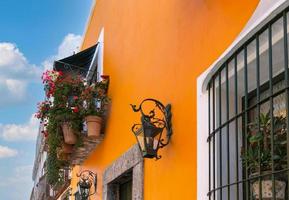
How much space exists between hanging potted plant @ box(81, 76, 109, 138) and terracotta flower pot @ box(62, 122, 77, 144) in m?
0.31

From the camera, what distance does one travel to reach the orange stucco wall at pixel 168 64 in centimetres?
413

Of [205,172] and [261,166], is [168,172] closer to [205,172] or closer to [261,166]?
[205,172]

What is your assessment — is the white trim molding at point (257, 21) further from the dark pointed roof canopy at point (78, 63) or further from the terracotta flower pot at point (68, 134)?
the dark pointed roof canopy at point (78, 63)

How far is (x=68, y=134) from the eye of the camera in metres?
8.27

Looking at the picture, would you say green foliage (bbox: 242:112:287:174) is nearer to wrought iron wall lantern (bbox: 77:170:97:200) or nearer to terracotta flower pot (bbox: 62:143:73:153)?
terracotta flower pot (bbox: 62:143:73:153)

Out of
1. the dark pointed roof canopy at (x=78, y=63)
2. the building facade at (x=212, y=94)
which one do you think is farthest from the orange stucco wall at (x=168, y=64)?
the dark pointed roof canopy at (x=78, y=63)

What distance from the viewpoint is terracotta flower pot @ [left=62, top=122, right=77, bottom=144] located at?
816 centimetres

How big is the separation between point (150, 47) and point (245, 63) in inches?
95.5

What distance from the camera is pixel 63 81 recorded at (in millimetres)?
8250

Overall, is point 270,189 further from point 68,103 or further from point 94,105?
point 68,103

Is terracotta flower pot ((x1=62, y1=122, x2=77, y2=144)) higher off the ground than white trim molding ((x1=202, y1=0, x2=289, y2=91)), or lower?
higher

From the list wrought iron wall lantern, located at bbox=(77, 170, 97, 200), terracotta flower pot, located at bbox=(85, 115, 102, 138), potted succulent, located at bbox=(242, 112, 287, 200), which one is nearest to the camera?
potted succulent, located at bbox=(242, 112, 287, 200)

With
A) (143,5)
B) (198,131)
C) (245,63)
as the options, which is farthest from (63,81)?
(245,63)

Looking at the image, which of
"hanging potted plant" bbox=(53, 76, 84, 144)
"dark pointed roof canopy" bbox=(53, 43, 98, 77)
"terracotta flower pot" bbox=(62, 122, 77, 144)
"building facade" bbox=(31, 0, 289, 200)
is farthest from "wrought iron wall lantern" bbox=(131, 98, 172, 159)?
"dark pointed roof canopy" bbox=(53, 43, 98, 77)
